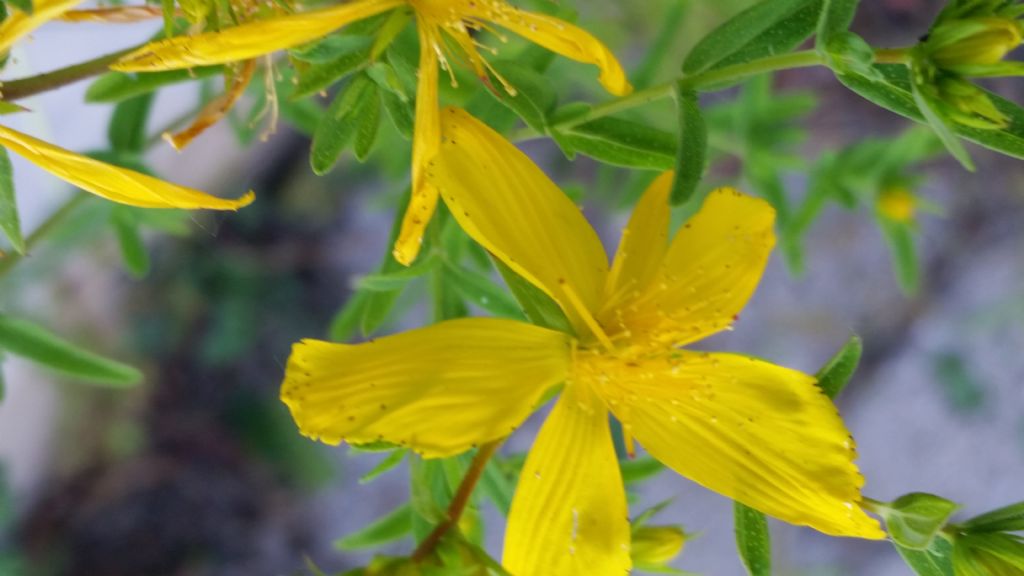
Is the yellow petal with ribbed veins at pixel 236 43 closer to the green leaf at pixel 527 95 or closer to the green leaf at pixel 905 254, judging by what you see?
the green leaf at pixel 527 95

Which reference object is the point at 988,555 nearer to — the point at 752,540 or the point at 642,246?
the point at 752,540

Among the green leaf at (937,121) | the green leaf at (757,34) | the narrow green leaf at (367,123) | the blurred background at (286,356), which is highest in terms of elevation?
the green leaf at (937,121)

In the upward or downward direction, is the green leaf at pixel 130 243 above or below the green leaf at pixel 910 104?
below

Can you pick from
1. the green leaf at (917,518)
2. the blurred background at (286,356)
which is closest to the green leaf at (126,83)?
the green leaf at (917,518)

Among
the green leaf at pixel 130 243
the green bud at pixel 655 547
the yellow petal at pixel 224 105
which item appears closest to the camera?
the yellow petal at pixel 224 105

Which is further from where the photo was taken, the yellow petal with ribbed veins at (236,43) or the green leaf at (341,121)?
the green leaf at (341,121)

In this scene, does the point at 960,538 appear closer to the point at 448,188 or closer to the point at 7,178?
the point at 448,188

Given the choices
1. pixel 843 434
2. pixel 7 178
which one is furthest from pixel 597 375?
pixel 7 178

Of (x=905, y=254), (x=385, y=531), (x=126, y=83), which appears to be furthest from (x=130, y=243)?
(x=905, y=254)
